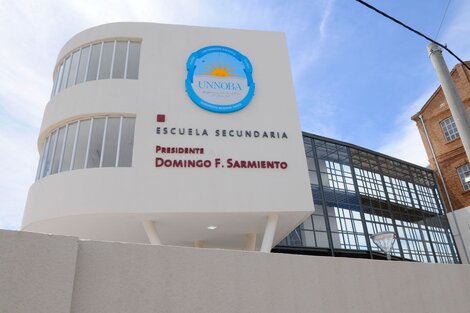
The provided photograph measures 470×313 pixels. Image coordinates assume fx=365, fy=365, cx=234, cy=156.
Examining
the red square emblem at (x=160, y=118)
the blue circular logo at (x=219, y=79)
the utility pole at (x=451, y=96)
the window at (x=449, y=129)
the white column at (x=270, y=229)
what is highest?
the window at (x=449, y=129)

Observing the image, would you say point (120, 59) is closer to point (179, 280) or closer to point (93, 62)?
point (93, 62)

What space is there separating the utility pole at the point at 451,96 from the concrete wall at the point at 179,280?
3.19m

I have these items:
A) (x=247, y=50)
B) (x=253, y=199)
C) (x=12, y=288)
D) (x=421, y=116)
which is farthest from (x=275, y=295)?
(x=421, y=116)

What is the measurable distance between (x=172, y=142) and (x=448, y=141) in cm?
2588

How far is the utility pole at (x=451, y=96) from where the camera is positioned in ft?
22.9

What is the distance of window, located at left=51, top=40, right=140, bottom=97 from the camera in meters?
12.2

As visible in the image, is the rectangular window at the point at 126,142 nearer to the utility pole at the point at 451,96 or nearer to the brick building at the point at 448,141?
the utility pole at the point at 451,96

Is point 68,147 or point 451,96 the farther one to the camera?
point 68,147

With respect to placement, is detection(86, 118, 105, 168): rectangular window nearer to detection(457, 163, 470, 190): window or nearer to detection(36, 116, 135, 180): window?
detection(36, 116, 135, 180): window

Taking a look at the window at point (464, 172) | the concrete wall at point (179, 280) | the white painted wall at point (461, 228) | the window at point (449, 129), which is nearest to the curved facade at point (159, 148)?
the concrete wall at point (179, 280)

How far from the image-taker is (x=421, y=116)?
1228 inches

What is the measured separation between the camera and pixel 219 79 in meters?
12.3

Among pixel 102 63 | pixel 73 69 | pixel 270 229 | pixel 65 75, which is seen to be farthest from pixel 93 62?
pixel 270 229

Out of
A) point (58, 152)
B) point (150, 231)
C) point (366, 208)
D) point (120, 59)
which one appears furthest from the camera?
point (366, 208)
